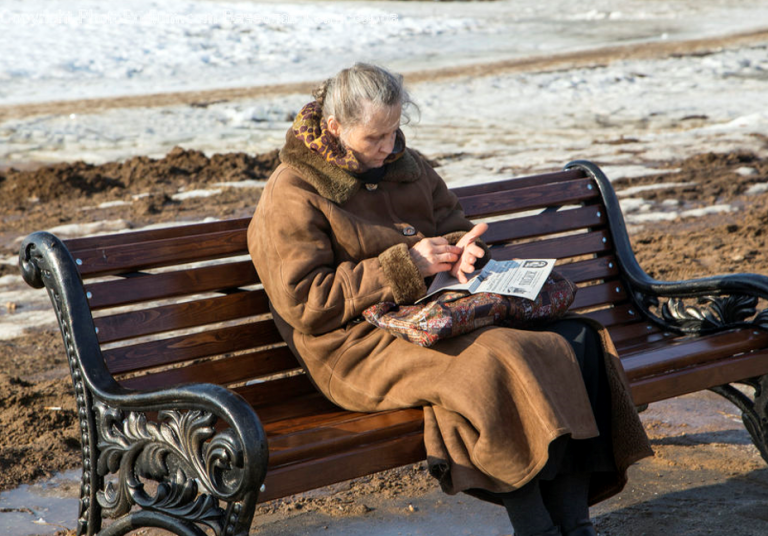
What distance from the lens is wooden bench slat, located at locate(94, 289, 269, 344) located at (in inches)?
128

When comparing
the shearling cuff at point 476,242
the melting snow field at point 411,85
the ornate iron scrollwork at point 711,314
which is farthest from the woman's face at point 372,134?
the ornate iron scrollwork at point 711,314

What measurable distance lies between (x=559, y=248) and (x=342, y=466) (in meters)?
1.91

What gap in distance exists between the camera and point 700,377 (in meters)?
3.41

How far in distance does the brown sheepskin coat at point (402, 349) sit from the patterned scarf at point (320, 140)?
0.03 meters

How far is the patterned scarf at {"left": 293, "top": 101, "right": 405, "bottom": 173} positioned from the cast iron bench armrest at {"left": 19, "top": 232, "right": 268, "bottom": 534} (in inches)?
34.5

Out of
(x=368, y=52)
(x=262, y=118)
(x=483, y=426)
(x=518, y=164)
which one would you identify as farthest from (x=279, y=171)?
(x=368, y=52)

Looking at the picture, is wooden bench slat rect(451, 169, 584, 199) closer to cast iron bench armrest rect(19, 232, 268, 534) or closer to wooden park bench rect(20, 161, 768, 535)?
wooden park bench rect(20, 161, 768, 535)

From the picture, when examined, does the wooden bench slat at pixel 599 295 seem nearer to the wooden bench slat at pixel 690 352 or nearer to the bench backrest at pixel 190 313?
the wooden bench slat at pixel 690 352

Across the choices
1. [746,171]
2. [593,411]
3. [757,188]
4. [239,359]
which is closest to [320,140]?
[239,359]

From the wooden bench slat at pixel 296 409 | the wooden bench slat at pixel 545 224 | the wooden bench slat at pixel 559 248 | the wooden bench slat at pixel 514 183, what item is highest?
the wooden bench slat at pixel 514 183

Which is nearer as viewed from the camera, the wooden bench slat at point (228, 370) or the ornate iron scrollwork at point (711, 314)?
the wooden bench slat at point (228, 370)

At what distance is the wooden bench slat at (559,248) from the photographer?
4.12 meters

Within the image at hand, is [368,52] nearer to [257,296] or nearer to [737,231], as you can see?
[737,231]

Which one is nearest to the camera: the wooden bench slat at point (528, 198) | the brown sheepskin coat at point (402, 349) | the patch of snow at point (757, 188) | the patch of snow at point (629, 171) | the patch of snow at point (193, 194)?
the brown sheepskin coat at point (402, 349)
